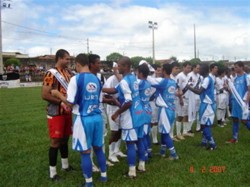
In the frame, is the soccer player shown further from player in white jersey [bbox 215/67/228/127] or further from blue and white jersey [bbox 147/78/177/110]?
player in white jersey [bbox 215/67/228/127]

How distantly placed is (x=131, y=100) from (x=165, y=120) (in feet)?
4.70

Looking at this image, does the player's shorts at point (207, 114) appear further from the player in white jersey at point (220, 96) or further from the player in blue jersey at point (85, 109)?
the player in white jersey at point (220, 96)

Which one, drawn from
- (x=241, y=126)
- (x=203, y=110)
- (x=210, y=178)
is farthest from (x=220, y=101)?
(x=210, y=178)

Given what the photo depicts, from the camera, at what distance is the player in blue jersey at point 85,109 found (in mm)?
4969

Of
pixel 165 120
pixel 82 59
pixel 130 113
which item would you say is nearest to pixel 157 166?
pixel 165 120

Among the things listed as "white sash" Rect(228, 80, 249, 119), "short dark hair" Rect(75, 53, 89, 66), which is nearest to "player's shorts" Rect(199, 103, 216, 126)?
"white sash" Rect(228, 80, 249, 119)

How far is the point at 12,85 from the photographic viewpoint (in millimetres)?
32031

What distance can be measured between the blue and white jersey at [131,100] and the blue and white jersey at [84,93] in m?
0.64

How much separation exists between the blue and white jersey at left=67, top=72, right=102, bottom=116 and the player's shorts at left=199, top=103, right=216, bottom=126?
348 centimetres

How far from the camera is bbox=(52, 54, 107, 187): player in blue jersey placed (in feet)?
16.3

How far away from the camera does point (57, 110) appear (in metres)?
5.83

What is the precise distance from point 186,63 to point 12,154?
532 cm

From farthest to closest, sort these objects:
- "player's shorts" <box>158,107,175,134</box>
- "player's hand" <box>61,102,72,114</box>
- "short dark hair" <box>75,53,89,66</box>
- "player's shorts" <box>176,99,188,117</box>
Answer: "player's shorts" <box>176,99,188,117</box>, "player's shorts" <box>158,107,175,134</box>, "player's hand" <box>61,102,72,114</box>, "short dark hair" <box>75,53,89,66</box>

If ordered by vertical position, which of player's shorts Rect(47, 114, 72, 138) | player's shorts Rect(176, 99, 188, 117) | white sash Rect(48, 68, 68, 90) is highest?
white sash Rect(48, 68, 68, 90)
